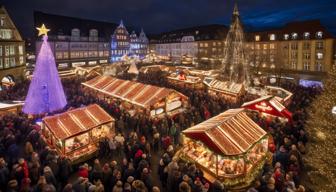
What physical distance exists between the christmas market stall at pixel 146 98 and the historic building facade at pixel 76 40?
29018 mm

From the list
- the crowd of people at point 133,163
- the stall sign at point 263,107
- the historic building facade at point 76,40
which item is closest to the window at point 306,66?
the crowd of people at point 133,163

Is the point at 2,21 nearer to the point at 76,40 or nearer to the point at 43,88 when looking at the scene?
the point at 43,88

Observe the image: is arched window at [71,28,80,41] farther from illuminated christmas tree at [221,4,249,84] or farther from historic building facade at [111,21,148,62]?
illuminated christmas tree at [221,4,249,84]

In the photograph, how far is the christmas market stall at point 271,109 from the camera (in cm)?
1549

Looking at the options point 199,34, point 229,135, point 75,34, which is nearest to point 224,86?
point 229,135

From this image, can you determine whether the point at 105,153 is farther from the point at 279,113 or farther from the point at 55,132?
the point at 279,113

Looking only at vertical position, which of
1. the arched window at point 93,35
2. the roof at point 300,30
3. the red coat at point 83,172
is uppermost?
the arched window at point 93,35

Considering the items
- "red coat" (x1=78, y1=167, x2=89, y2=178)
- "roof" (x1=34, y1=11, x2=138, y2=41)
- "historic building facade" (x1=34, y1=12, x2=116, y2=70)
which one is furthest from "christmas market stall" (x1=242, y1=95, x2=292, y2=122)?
"roof" (x1=34, y1=11, x2=138, y2=41)

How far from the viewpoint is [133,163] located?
10180mm

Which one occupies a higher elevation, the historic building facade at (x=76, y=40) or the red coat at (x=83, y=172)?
the historic building facade at (x=76, y=40)

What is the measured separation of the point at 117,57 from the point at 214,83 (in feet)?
127

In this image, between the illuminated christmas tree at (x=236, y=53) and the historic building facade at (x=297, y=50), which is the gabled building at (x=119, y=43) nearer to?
the historic building facade at (x=297, y=50)

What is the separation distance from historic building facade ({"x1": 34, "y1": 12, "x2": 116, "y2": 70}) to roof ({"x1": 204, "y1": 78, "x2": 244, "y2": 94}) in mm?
31422

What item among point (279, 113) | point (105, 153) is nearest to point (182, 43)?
point (279, 113)
